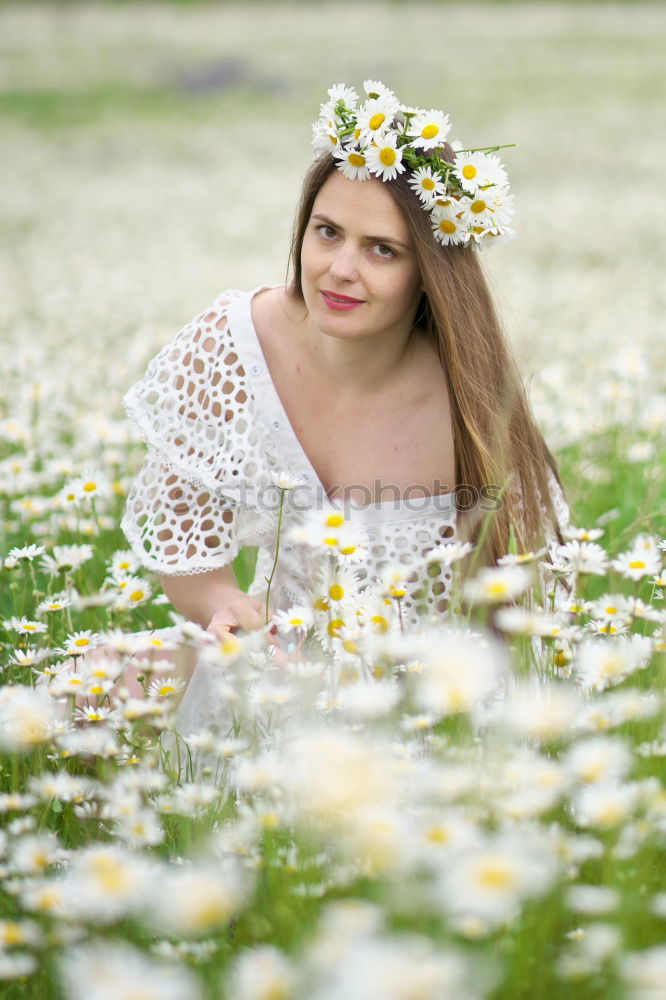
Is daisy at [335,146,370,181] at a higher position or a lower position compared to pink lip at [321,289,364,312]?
higher

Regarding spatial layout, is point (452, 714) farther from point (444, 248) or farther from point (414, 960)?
point (444, 248)

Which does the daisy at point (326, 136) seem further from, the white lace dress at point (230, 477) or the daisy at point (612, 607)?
the daisy at point (612, 607)

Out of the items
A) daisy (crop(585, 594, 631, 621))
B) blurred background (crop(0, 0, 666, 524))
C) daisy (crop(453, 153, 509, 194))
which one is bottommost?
daisy (crop(585, 594, 631, 621))

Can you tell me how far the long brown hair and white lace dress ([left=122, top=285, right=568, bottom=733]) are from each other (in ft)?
0.48

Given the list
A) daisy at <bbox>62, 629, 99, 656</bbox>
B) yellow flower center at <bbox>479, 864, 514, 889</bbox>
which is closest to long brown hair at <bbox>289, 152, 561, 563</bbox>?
daisy at <bbox>62, 629, 99, 656</bbox>

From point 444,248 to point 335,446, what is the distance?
613 millimetres

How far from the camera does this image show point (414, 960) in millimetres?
1048

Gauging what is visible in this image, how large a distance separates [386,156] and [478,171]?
0.24m

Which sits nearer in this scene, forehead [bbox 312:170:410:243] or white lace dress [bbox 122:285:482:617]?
forehead [bbox 312:170:410:243]

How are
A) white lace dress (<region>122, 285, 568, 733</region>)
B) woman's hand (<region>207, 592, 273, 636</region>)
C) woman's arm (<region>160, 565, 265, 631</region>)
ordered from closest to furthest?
1. woman's hand (<region>207, 592, 273, 636</region>)
2. woman's arm (<region>160, 565, 265, 631</region>)
3. white lace dress (<region>122, 285, 568, 733</region>)

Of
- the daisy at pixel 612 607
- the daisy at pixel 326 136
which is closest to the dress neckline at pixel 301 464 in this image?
the daisy at pixel 326 136

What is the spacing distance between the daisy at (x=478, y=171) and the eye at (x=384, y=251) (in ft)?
0.77

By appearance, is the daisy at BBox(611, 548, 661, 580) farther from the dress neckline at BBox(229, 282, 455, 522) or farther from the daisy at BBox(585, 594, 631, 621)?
the dress neckline at BBox(229, 282, 455, 522)

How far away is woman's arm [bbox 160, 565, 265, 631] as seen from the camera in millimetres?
2896
